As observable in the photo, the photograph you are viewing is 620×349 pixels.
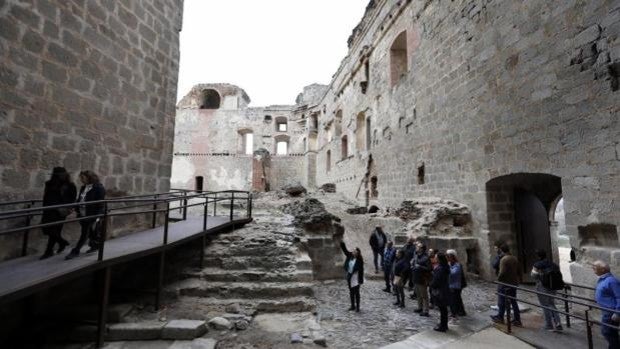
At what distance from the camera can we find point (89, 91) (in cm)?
494

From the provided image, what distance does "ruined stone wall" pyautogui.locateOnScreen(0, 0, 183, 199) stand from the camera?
153 inches

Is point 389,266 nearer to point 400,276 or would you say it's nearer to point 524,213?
point 400,276

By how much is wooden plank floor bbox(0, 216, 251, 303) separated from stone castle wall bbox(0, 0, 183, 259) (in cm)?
54

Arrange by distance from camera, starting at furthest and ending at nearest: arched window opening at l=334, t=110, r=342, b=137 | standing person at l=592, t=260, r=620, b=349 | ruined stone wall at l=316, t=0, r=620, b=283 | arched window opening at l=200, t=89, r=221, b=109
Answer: arched window opening at l=200, t=89, r=221, b=109, arched window opening at l=334, t=110, r=342, b=137, ruined stone wall at l=316, t=0, r=620, b=283, standing person at l=592, t=260, r=620, b=349

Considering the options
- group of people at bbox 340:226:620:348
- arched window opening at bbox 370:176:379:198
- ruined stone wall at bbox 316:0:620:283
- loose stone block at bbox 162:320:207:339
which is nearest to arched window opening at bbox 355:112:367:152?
arched window opening at bbox 370:176:379:198

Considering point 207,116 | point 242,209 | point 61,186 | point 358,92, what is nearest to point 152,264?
point 61,186

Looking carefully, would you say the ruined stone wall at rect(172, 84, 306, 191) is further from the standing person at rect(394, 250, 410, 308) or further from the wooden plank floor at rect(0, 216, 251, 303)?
the wooden plank floor at rect(0, 216, 251, 303)

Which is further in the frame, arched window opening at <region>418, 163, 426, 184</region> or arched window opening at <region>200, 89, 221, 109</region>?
arched window opening at <region>200, 89, 221, 109</region>

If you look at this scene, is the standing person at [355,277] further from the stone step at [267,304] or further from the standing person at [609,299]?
the standing person at [609,299]

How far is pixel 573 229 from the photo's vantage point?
5477mm

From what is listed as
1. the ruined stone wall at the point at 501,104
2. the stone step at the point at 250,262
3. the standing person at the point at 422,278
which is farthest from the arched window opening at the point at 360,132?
the stone step at the point at 250,262

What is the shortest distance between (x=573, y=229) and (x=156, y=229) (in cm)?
750

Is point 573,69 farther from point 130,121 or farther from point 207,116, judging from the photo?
point 207,116

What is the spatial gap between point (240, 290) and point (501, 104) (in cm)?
665
